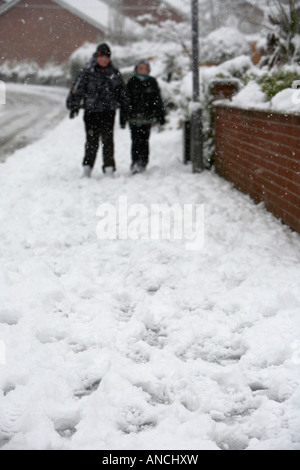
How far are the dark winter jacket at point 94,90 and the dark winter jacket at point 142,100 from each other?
45 cm

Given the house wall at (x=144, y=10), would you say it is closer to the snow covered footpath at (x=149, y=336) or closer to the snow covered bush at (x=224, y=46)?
the snow covered bush at (x=224, y=46)

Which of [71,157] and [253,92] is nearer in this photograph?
[253,92]

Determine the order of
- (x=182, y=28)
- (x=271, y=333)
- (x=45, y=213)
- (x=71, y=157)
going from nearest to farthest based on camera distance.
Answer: (x=271, y=333)
(x=45, y=213)
(x=71, y=157)
(x=182, y=28)

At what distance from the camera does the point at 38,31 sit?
14.1m

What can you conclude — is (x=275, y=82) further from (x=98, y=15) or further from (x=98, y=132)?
(x=98, y=15)

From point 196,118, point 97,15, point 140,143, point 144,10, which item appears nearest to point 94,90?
point 140,143

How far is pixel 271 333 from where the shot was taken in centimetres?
292

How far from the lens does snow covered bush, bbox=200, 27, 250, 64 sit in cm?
1517

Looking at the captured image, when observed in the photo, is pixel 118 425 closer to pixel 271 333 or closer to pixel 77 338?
pixel 77 338

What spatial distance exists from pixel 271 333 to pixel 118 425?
3.62ft

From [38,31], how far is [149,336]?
1291 centimetres

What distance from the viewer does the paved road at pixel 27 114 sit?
12.1 m

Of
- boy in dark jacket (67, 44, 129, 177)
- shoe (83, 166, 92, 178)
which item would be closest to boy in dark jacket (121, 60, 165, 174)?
boy in dark jacket (67, 44, 129, 177)

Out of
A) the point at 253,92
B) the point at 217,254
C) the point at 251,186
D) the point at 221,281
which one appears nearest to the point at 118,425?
the point at 221,281
